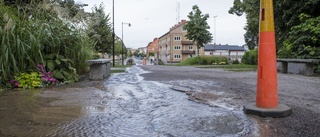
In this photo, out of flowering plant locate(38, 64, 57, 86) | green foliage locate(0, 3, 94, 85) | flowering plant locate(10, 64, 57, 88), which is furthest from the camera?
flowering plant locate(38, 64, 57, 86)

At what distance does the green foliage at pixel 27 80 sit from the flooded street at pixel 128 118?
66.7 inches

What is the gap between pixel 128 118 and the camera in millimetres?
4477

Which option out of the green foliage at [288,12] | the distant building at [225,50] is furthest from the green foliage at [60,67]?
the distant building at [225,50]

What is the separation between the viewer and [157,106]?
17.7 feet

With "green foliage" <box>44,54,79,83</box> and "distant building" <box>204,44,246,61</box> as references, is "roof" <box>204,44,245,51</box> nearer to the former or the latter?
"distant building" <box>204,44,246,61</box>

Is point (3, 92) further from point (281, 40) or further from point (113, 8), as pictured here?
point (113, 8)

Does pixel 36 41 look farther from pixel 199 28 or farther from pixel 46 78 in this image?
pixel 199 28

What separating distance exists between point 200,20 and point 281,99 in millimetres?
38303

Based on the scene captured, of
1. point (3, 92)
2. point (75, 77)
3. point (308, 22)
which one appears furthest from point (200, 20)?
point (3, 92)

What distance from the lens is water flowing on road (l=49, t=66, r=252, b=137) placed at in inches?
146

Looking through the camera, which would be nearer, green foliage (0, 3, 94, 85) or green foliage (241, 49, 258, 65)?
green foliage (0, 3, 94, 85)

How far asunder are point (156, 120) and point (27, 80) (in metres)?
5.09

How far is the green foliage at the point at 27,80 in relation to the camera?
783 cm

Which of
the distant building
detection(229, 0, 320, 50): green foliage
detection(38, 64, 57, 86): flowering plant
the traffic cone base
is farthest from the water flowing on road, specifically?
the distant building
